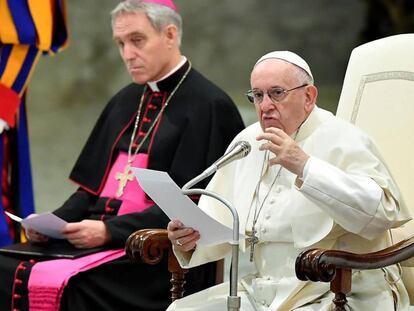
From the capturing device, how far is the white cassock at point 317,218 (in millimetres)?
3879

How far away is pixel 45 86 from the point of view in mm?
11539

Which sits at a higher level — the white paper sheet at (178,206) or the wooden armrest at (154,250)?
the white paper sheet at (178,206)

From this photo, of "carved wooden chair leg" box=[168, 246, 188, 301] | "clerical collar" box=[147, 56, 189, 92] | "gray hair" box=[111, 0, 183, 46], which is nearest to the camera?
"carved wooden chair leg" box=[168, 246, 188, 301]

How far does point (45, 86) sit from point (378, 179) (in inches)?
312

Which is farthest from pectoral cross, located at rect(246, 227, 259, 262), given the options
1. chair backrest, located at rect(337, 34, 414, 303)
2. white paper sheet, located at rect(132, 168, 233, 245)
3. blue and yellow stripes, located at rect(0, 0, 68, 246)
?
blue and yellow stripes, located at rect(0, 0, 68, 246)

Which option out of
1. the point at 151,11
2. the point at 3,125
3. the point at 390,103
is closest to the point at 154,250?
the point at 390,103

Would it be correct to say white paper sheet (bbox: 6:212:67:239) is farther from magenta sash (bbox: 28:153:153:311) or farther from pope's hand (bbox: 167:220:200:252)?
pope's hand (bbox: 167:220:200:252)

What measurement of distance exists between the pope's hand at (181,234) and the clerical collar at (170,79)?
1.30 metres

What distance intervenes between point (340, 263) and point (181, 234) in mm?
700

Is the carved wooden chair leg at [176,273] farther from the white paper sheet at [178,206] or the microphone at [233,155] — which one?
the microphone at [233,155]

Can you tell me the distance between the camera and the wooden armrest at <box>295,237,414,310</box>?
12.1 ft

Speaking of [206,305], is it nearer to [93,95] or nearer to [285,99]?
[285,99]

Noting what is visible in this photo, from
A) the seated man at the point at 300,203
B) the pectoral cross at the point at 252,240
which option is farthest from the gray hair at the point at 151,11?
the pectoral cross at the point at 252,240

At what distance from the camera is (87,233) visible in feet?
16.5
